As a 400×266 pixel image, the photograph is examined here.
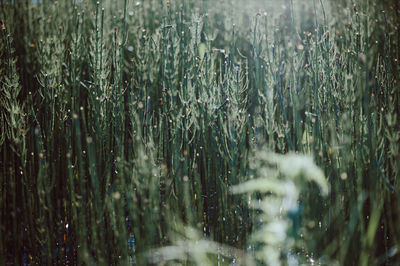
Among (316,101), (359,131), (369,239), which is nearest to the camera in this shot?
(369,239)

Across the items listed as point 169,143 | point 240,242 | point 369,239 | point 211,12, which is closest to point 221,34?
point 211,12

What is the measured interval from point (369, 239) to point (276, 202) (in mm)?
284

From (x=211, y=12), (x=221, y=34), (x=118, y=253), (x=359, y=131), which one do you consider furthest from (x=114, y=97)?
(x=211, y=12)

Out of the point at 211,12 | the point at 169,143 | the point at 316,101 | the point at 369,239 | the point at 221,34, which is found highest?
the point at 211,12

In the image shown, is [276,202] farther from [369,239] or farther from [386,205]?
[386,205]

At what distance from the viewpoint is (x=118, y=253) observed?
1346mm

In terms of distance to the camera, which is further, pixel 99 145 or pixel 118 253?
pixel 99 145

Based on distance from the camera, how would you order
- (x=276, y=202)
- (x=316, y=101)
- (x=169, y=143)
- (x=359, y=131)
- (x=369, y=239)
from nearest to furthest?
1. (x=369, y=239)
2. (x=276, y=202)
3. (x=359, y=131)
4. (x=316, y=101)
5. (x=169, y=143)

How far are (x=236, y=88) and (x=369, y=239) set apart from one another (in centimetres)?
67

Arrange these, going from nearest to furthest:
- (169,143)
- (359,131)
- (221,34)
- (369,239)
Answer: (369,239) → (359,131) → (169,143) → (221,34)

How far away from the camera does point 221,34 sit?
8.74 feet

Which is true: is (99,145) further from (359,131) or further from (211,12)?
(211,12)

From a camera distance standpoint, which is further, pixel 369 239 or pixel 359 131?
pixel 359 131

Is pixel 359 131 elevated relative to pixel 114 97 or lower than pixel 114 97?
lower
